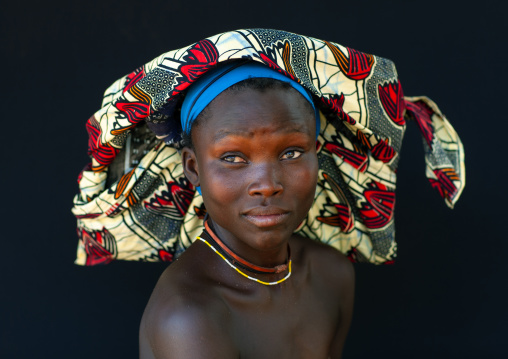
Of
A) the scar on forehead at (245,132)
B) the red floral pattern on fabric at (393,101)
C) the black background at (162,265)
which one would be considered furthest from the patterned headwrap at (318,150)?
the black background at (162,265)

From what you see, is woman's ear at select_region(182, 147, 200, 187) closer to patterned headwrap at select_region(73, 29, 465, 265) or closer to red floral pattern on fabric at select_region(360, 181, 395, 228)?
patterned headwrap at select_region(73, 29, 465, 265)

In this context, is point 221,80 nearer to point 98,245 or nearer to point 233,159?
point 233,159

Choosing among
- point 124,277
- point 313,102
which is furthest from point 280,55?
point 124,277

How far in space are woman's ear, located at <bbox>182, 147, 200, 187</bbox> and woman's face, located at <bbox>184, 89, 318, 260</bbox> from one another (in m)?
0.07

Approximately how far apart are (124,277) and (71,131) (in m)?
0.57

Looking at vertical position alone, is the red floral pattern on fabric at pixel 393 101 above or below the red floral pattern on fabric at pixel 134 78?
below

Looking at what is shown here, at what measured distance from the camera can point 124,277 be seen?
2.33 m

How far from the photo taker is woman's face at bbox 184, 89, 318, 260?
1.32 m

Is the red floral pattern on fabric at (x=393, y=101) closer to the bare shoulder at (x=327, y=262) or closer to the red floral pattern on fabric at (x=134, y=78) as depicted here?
the bare shoulder at (x=327, y=262)

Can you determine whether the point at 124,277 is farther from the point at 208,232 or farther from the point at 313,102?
the point at 313,102

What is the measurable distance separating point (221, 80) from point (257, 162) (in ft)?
0.63

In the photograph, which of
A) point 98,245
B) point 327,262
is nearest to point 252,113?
point 327,262

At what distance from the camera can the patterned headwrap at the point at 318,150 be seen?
4.54 feet

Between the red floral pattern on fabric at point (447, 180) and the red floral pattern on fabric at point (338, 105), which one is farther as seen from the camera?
the red floral pattern on fabric at point (447, 180)
